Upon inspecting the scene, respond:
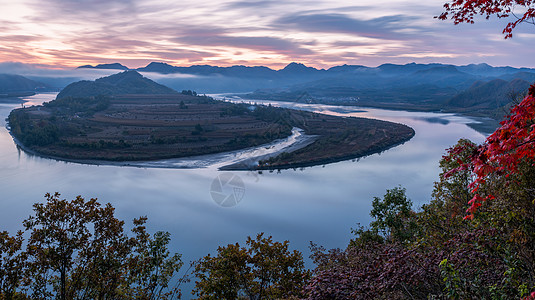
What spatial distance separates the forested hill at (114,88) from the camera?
130 meters

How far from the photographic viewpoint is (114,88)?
135m

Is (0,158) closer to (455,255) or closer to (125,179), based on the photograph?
(125,179)

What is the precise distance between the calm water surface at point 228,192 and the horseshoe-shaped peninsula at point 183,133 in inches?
135

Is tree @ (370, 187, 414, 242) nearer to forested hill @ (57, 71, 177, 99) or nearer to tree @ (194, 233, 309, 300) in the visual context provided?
tree @ (194, 233, 309, 300)

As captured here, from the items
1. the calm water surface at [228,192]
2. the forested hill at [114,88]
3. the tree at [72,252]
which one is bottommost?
the calm water surface at [228,192]

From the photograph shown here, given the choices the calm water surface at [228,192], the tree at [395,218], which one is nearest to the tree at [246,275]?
the tree at [395,218]

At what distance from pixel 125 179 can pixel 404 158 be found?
3141cm

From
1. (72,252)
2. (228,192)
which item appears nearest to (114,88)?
(228,192)

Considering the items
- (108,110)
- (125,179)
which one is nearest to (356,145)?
(125,179)

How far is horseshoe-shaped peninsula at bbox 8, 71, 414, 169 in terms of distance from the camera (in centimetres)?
4544

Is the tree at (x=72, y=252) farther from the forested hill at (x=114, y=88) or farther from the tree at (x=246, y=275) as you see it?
the forested hill at (x=114, y=88)

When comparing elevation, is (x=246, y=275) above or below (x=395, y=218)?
above

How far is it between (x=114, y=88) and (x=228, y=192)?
391ft

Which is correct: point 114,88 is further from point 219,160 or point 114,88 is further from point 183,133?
point 219,160
